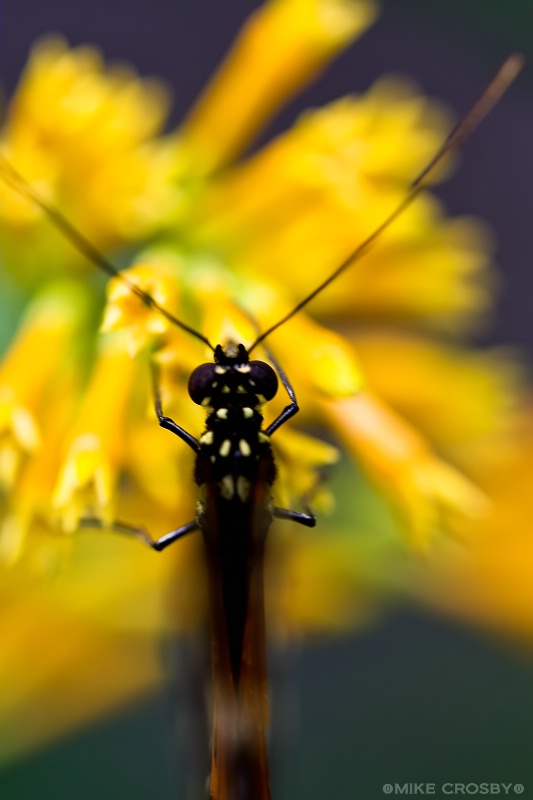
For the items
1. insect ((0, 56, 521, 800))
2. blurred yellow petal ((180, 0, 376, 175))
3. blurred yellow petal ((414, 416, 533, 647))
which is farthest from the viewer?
blurred yellow petal ((414, 416, 533, 647))

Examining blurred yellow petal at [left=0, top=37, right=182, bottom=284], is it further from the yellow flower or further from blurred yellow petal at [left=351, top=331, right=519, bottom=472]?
blurred yellow petal at [left=351, top=331, right=519, bottom=472]

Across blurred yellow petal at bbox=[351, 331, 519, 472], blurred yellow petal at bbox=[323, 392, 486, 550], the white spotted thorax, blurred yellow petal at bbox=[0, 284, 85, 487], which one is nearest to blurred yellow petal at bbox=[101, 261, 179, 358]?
the white spotted thorax

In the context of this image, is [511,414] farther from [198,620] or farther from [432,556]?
[198,620]

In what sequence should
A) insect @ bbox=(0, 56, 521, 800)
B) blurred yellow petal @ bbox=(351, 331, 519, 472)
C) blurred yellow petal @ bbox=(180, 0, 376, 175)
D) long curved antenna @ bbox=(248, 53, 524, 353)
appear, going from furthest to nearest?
blurred yellow petal @ bbox=(351, 331, 519, 472)
blurred yellow petal @ bbox=(180, 0, 376, 175)
long curved antenna @ bbox=(248, 53, 524, 353)
insect @ bbox=(0, 56, 521, 800)

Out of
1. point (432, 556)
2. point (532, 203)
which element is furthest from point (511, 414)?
point (532, 203)

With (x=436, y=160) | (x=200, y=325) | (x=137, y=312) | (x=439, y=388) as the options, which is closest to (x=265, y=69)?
(x=436, y=160)

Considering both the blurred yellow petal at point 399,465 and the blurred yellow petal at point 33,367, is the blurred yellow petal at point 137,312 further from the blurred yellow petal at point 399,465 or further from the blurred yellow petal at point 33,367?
the blurred yellow petal at point 399,465

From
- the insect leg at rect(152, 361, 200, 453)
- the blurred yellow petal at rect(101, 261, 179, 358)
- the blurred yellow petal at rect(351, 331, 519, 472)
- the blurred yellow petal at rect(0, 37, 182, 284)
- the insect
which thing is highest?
the blurred yellow petal at rect(0, 37, 182, 284)

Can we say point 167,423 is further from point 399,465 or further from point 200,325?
point 399,465

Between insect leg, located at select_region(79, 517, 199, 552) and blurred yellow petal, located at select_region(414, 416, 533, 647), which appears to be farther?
blurred yellow petal, located at select_region(414, 416, 533, 647)
